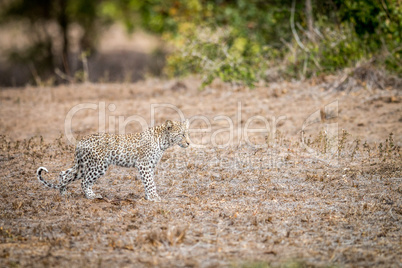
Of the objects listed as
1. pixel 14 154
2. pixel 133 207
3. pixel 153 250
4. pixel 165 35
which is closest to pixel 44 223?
pixel 133 207

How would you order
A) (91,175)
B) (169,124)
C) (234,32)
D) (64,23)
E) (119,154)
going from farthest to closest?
(64,23) → (234,32) → (169,124) → (119,154) → (91,175)

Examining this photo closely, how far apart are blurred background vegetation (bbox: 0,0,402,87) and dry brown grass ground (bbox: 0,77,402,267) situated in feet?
9.42

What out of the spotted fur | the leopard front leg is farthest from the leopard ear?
the leopard front leg

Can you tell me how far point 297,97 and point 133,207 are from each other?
9.00 metres

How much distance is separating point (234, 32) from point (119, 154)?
1327cm

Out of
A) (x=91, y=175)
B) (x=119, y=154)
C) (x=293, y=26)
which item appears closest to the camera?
(x=91, y=175)

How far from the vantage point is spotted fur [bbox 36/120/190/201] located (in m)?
8.94

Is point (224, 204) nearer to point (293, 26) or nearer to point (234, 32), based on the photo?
point (293, 26)

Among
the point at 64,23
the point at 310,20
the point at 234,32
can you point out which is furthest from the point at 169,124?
the point at 64,23

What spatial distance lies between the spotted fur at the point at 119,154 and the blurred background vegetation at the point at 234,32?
28.4ft

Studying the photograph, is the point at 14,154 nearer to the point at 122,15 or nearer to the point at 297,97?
the point at 297,97

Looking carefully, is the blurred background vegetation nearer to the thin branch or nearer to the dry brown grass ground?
the thin branch

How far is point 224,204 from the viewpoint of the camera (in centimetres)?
902

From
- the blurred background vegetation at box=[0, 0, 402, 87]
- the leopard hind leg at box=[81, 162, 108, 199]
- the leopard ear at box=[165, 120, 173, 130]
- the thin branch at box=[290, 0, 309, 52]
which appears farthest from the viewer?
the thin branch at box=[290, 0, 309, 52]
